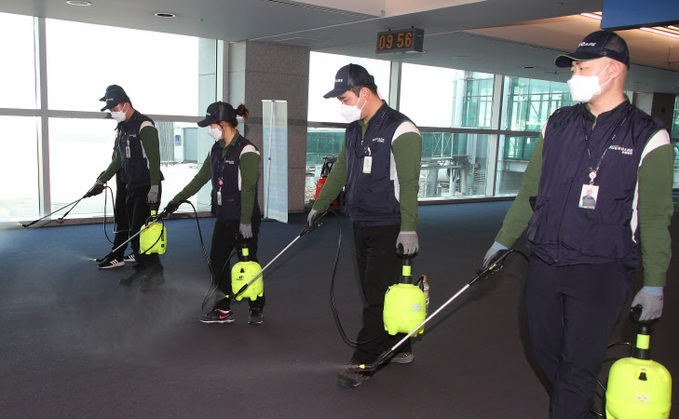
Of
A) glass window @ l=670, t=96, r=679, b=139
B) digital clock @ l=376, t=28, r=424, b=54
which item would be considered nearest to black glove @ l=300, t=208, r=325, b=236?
digital clock @ l=376, t=28, r=424, b=54

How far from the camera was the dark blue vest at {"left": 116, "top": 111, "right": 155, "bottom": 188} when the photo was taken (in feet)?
16.6

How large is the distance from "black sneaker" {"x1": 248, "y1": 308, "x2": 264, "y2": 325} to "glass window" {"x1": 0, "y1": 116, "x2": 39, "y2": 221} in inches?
203

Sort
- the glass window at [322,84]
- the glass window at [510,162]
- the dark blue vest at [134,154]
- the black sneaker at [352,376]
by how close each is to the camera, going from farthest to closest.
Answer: the glass window at [510,162], the glass window at [322,84], the dark blue vest at [134,154], the black sneaker at [352,376]

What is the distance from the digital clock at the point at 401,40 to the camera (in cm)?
675

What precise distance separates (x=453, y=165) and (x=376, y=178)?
10.3 m

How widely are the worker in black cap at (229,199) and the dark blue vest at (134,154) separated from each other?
4.44 ft

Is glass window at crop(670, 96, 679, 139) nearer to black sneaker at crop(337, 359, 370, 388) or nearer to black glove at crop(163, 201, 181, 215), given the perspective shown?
black glove at crop(163, 201, 181, 215)

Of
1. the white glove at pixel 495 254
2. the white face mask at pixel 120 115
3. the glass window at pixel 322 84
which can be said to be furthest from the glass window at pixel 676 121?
the white glove at pixel 495 254

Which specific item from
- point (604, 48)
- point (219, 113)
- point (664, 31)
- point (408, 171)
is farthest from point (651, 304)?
point (664, 31)

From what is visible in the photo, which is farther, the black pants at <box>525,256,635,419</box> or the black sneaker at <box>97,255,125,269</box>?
the black sneaker at <box>97,255,125,269</box>

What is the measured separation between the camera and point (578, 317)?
198cm

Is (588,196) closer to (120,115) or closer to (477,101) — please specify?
(120,115)

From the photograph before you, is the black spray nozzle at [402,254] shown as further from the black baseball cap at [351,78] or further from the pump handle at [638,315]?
the pump handle at [638,315]

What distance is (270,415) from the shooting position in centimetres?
272
